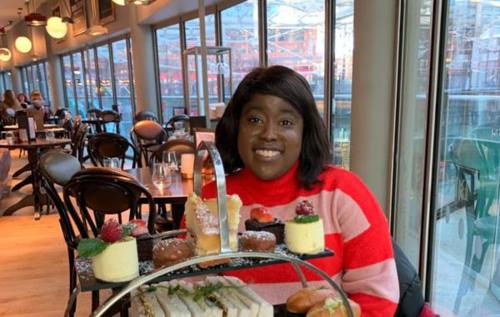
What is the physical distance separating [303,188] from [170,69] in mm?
7278

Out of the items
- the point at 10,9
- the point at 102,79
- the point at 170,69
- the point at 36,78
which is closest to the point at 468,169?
the point at 170,69

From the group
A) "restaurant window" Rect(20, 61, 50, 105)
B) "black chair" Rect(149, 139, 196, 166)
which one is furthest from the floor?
"restaurant window" Rect(20, 61, 50, 105)

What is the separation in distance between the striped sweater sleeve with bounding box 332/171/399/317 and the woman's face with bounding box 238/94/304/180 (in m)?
0.18

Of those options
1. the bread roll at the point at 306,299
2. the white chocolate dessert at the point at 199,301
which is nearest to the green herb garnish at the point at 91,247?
the white chocolate dessert at the point at 199,301

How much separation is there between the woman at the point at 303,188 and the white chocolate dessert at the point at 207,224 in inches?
12.8

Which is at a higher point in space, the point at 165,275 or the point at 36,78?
the point at 36,78

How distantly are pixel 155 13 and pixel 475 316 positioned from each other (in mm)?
6214

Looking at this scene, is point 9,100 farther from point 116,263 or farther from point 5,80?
point 5,80

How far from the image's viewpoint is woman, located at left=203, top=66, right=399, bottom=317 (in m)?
1.04

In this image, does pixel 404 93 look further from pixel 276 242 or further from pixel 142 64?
pixel 142 64

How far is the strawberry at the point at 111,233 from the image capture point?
714mm

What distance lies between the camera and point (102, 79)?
35.4ft

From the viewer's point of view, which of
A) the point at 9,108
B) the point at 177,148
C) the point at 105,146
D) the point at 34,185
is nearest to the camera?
the point at 177,148

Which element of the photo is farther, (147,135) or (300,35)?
(147,135)
